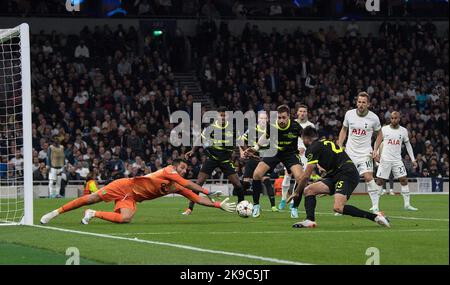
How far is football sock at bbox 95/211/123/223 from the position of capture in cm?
1750

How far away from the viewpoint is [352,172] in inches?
672

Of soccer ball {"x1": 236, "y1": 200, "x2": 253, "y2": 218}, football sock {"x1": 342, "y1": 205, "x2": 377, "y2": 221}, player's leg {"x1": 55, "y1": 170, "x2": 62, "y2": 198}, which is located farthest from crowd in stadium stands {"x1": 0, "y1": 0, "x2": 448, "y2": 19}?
football sock {"x1": 342, "y1": 205, "x2": 377, "y2": 221}

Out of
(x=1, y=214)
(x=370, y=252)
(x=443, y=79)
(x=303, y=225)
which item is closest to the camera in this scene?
(x=370, y=252)

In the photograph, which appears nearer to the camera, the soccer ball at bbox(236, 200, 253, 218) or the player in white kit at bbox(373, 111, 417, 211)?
the soccer ball at bbox(236, 200, 253, 218)

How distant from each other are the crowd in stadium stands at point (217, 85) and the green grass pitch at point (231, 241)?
15484 mm

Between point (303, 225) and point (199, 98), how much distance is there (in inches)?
1011

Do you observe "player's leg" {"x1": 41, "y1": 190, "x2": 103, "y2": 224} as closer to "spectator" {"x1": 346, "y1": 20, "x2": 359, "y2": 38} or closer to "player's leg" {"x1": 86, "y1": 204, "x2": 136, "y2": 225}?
"player's leg" {"x1": 86, "y1": 204, "x2": 136, "y2": 225}

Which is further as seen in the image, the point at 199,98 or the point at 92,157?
the point at 199,98

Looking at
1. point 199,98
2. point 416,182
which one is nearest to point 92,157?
point 199,98

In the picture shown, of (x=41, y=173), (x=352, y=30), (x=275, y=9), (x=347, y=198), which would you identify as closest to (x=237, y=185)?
(x=347, y=198)

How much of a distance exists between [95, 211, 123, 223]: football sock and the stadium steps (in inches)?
947

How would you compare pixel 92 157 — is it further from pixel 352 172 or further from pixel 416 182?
pixel 352 172

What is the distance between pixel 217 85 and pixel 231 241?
89.4 ft

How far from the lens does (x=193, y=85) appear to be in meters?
43.4
